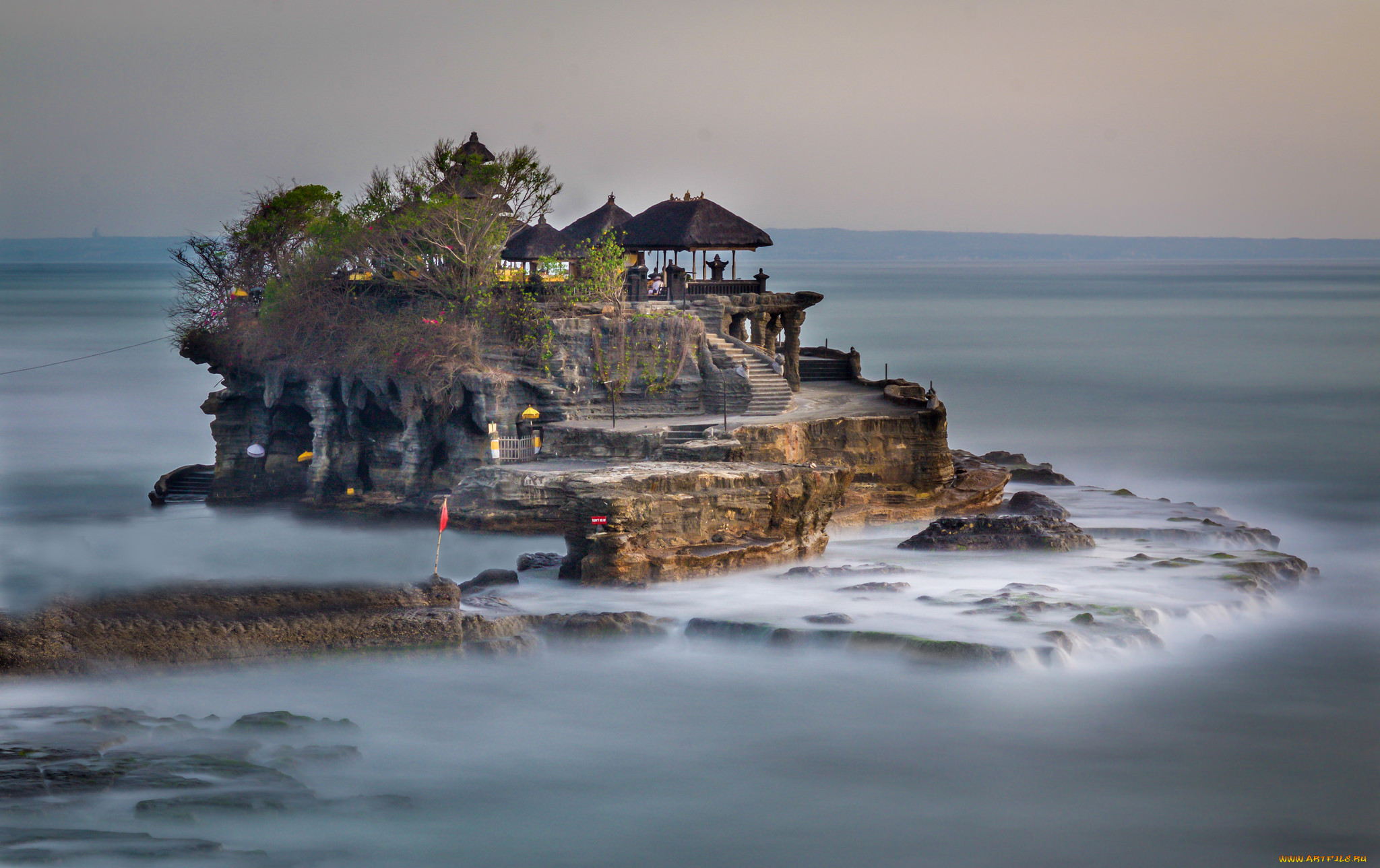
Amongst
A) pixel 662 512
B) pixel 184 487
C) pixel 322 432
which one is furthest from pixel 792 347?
pixel 184 487

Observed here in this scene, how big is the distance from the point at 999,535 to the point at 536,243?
15.2 metres

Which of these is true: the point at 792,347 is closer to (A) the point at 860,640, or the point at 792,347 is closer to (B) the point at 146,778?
(A) the point at 860,640

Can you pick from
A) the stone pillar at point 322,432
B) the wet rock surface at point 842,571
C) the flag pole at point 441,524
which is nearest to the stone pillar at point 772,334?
the flag pole at point 441,524

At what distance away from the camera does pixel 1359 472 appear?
3975cm

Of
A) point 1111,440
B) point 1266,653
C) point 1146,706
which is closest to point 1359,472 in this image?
point 1111,440

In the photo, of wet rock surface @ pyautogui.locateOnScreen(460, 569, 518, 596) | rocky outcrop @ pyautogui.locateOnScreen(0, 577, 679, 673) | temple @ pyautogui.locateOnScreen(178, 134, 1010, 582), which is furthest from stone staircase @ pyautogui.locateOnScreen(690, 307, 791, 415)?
rocky outcrop @ pyautogui.locateOnScreen(0, 577, 679, 673)

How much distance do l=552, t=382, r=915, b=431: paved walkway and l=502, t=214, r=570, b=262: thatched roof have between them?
7084 millimetres

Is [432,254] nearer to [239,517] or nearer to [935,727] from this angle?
[239,517]

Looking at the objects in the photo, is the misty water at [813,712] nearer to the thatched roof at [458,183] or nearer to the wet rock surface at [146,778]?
the wet rock surface at [146,778]

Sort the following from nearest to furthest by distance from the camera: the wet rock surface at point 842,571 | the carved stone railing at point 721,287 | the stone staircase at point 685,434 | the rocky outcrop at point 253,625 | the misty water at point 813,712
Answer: the misty water at point 813,712
the rocky outcrop at point 253,625
the wet rock surface at point 842,571
the stone staircase at point 685,434
the carved stone railing at point 721,287

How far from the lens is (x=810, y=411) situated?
33750mm

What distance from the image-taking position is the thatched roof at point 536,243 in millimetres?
38375

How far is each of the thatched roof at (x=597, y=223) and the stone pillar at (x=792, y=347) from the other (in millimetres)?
4663

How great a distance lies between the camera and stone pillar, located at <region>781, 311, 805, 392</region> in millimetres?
38000
